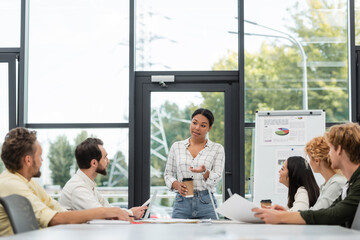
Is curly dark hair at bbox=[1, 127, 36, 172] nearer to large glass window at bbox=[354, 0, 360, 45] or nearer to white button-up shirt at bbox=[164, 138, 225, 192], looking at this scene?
white button-up shirt at bbox=[164, 138, 225, 192]

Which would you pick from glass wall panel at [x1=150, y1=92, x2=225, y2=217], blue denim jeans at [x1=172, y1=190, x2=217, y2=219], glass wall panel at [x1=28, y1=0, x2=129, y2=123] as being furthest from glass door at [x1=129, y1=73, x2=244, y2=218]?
blue denim jeans at [x1=172, y1=190, x2=217, y2=219]

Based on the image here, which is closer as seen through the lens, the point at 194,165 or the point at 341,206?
the point at 341,206

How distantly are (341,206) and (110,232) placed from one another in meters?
1.25

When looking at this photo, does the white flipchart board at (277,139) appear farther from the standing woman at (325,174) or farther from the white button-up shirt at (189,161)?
the standing woman at (325,174)

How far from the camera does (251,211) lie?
2887 millimetres

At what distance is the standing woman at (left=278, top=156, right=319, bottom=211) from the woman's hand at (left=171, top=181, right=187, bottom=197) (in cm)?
88

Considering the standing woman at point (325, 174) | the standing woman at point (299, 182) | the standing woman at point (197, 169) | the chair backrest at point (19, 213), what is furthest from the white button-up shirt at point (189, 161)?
the chair backrest at point (19, 213)

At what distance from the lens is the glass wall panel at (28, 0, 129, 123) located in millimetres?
6070

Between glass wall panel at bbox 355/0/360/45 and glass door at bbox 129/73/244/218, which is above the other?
glass wall panel at bbox 355/0/360/45

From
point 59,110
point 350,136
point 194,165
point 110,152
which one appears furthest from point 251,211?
point 59,110

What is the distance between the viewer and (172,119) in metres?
6.02

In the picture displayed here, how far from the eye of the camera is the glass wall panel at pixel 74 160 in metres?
5.96

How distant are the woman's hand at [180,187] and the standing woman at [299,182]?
0.88 metres

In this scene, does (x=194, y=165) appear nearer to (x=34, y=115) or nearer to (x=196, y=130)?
(x=196, y=130)
